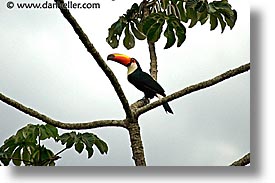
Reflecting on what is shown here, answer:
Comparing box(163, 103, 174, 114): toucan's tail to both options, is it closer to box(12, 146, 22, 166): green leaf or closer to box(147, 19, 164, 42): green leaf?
box(147, 19, 164, 42): green leaf

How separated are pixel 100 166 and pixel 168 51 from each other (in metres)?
0.40

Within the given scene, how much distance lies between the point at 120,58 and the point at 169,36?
6.4 inches

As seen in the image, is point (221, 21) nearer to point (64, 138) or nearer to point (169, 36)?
point (169, 36)

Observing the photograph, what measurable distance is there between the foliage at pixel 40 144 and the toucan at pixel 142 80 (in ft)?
0.66

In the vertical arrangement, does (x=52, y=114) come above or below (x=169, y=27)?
below

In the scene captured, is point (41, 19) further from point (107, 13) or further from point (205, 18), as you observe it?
point (205, 18)

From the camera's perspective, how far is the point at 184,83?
2.13 metres

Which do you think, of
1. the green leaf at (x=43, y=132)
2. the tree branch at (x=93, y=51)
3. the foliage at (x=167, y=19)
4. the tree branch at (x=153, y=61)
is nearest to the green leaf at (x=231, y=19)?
the foliage at (x=167, y=19)

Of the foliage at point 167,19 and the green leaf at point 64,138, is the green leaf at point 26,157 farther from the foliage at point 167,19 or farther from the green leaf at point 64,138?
the foliage at point 167,19

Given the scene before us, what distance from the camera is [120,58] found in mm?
2131

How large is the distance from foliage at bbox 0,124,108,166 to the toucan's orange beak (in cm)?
23

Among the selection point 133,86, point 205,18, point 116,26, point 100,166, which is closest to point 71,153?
point 100,166

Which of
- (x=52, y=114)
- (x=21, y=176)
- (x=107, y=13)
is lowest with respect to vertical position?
(x=21, y=176)

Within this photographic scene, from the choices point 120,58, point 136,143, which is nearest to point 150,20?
point 120,58
